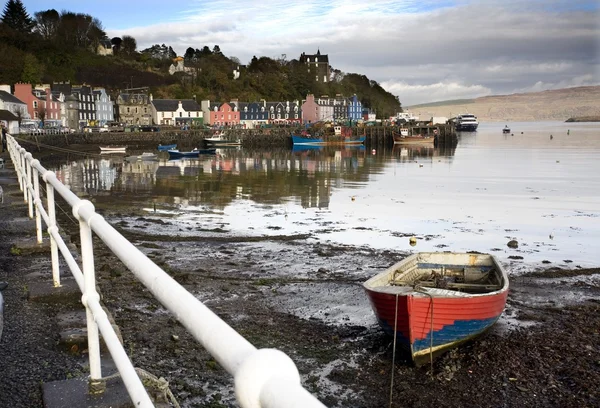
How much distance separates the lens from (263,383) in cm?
98

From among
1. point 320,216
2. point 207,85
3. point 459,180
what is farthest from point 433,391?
point 207,85

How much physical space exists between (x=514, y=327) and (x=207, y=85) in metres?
124

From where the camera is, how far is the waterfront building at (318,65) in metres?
158

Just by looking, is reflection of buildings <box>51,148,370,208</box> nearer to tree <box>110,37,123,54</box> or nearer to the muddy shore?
the muddy shore

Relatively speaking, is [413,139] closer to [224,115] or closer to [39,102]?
[224,115]

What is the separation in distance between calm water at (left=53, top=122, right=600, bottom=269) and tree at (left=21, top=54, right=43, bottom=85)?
61.1 metres

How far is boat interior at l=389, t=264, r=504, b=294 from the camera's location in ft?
33.0

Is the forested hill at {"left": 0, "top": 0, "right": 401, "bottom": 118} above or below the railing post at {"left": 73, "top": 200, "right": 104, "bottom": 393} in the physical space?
above

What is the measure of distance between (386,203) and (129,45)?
14033 centimetres

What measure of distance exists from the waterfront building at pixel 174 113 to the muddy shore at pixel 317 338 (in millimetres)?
93307

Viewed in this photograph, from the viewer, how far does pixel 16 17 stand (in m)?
118

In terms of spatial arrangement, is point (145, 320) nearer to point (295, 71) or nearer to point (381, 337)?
point (381, 337)

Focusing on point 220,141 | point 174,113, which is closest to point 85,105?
point 174,113

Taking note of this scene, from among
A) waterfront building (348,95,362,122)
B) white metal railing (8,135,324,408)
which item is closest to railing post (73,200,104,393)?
white metal railing (8,135,324,408)
